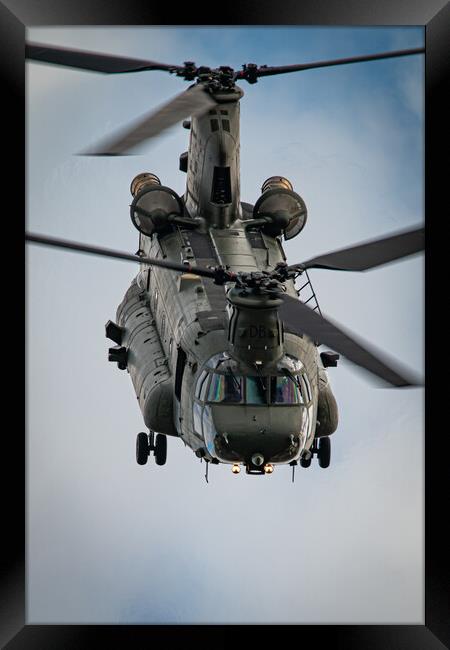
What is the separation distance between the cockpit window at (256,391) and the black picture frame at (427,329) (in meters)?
2.61

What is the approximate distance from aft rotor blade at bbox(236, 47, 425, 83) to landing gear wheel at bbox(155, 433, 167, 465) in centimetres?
700

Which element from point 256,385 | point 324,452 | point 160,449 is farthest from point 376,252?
point 160,449

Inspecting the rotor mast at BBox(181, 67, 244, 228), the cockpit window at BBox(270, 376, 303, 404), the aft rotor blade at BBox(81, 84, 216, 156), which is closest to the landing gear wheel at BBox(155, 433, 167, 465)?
the rotor mast at BBox(181, 67, 244, 228)

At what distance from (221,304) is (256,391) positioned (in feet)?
9.15

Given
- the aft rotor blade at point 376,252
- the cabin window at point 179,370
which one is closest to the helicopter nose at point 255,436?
the cabin window at point 179,370

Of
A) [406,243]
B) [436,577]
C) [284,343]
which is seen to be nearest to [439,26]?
[406,243]

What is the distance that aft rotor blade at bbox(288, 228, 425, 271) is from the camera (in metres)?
18.4

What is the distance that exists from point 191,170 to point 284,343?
588 cm

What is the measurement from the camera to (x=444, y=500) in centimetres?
1977

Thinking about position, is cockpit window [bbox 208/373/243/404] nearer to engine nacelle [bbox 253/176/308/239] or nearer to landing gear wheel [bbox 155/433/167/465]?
landing gear wheel [bbox 155/433/167/465]


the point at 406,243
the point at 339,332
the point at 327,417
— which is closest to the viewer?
the point at 339,332

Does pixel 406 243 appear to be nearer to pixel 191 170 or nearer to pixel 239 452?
pixel 239 452

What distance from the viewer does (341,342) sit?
16.9 meters

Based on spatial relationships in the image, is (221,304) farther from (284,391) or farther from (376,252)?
(376,252)
